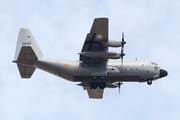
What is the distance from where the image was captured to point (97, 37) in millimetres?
38281

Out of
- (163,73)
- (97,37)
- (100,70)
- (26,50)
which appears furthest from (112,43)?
(26,50)

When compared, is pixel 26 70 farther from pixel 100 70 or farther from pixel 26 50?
pixel 100 70

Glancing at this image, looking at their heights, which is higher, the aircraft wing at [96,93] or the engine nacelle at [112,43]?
Answer: the engine nacelle at [112,43]

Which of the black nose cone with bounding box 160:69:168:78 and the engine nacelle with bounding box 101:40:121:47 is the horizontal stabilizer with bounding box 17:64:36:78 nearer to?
the engine nacelle with bounding box 101:40:121:47

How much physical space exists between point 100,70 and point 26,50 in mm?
7289

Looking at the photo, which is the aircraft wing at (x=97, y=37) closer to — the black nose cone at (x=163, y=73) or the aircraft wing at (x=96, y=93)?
the black nose cone at (x=163, y=73)

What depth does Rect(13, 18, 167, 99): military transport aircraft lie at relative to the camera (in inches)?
1521

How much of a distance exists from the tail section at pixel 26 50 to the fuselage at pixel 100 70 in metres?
0.64

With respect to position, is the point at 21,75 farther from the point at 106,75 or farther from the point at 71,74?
the point at 106,75

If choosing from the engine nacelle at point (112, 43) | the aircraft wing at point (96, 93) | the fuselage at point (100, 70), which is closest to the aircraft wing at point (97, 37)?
the engine nacelle at point (112, 43)

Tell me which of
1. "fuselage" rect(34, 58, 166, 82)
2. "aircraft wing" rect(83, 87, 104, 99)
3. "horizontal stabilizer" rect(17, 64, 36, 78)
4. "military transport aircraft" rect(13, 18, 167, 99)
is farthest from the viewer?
"aircraft wing" rect(83, 87, 104, 99)

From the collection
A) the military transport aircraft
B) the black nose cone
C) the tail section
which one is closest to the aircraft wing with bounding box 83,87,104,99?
the military transport aircraft

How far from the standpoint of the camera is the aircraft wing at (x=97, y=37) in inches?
1464

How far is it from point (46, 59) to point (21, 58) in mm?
2377
